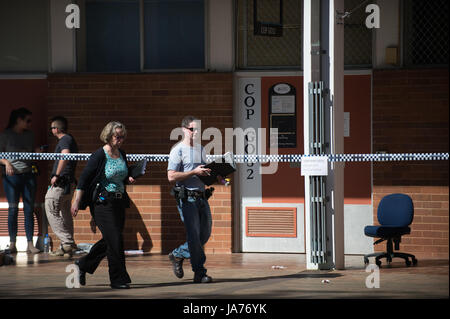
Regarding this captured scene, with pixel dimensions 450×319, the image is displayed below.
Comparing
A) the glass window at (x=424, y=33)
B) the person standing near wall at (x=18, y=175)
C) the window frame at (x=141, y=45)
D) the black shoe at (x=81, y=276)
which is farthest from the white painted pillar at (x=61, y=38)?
the glass window at (x=424, y=33)

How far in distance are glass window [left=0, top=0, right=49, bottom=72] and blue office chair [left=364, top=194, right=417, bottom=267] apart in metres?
5.80

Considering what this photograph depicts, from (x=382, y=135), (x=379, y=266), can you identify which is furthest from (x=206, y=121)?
(x=379, y=266)

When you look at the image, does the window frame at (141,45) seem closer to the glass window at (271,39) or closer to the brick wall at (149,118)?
the brick wall at (149,118)

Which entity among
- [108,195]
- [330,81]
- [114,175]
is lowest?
[108,195]

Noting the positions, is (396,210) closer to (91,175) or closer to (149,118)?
(149,118)

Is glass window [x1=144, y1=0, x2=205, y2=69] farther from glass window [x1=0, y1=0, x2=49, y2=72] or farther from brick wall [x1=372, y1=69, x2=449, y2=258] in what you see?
brick wall [x1=372, y1=69, x2=449, y2=258]

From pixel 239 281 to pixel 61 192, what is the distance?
3648 mm

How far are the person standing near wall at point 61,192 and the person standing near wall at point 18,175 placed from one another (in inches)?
16.8

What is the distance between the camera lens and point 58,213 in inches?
481

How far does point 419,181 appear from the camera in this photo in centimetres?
1213

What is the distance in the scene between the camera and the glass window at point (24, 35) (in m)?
13.1

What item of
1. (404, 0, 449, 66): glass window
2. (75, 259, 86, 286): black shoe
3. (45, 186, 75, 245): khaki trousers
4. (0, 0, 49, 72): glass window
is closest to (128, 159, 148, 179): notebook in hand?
(75, 259, 86, 286): black shoe

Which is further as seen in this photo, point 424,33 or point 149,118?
point 149,118

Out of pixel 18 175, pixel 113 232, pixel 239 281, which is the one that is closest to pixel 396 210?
pixel 239 281
